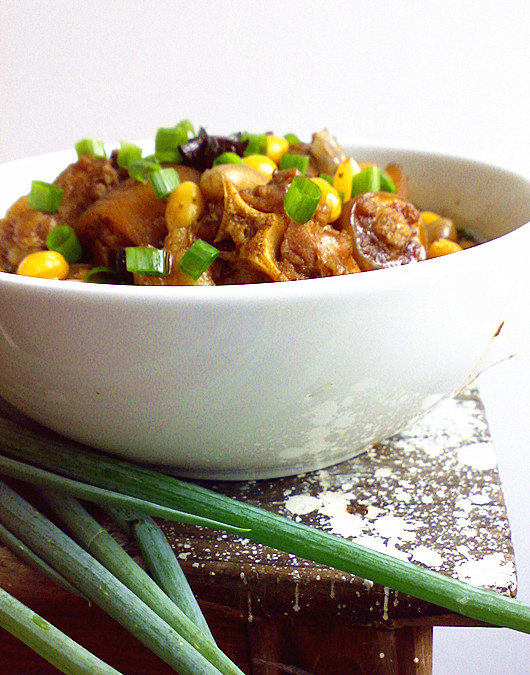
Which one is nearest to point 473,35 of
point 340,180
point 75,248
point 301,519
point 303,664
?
point 340,180

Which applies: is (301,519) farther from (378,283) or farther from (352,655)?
(378,283)

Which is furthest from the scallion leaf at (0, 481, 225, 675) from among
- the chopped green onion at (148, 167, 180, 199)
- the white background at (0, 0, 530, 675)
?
the white background at (0, 0, 530, 675)

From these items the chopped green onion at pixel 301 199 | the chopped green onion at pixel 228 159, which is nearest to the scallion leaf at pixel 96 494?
the chopped green onion at pixel 301 199

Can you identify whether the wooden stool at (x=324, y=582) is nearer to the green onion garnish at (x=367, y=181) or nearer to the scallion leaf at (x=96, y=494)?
the scallion leaf at (x=96, y=494)

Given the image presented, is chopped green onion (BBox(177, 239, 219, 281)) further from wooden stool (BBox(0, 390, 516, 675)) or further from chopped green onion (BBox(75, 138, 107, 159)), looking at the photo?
chopped green onion (BBox(75, 138, 107, 159))

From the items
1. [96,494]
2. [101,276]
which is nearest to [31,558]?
[96,494]

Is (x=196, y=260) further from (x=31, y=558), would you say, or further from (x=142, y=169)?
(x=31, y=558)
